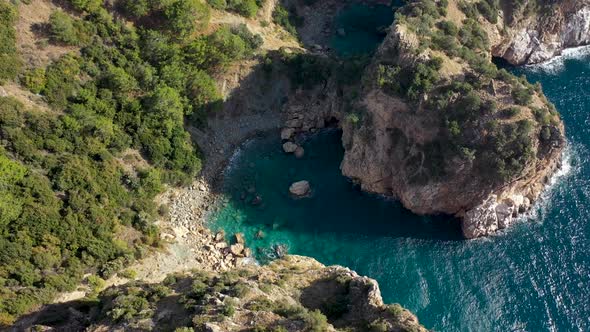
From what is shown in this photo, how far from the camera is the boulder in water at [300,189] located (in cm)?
5938

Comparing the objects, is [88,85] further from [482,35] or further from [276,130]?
[482,35]

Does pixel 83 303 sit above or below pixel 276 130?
below

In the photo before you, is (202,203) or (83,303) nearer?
(83,303)

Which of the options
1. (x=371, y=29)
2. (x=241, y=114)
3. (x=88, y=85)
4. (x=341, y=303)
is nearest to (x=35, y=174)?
(x=88, y=85)

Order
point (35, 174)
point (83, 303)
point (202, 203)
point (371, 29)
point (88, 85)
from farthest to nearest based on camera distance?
point (371, 29), point (202, 203), point (88, 85), point (35, 174), point (83, 303)

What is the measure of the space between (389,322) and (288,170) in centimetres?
2939

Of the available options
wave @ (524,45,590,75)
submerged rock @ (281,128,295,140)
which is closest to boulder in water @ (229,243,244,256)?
submerged rock @ (281,128,295,140)

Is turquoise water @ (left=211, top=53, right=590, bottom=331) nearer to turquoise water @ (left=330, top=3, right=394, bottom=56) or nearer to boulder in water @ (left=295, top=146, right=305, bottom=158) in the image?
boulder in water @ (left=295, top=146, right=305, bottom=158)

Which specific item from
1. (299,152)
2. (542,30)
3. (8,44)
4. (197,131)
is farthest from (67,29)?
(542,30)

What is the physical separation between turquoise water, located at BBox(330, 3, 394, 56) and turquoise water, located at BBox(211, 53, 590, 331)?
1804cm

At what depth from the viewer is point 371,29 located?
77062 mm

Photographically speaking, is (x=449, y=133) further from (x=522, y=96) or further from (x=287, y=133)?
(x=287, y=133)

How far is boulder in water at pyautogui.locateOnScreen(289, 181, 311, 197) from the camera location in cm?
5938

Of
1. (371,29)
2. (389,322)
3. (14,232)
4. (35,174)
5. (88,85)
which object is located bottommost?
(14,232)
